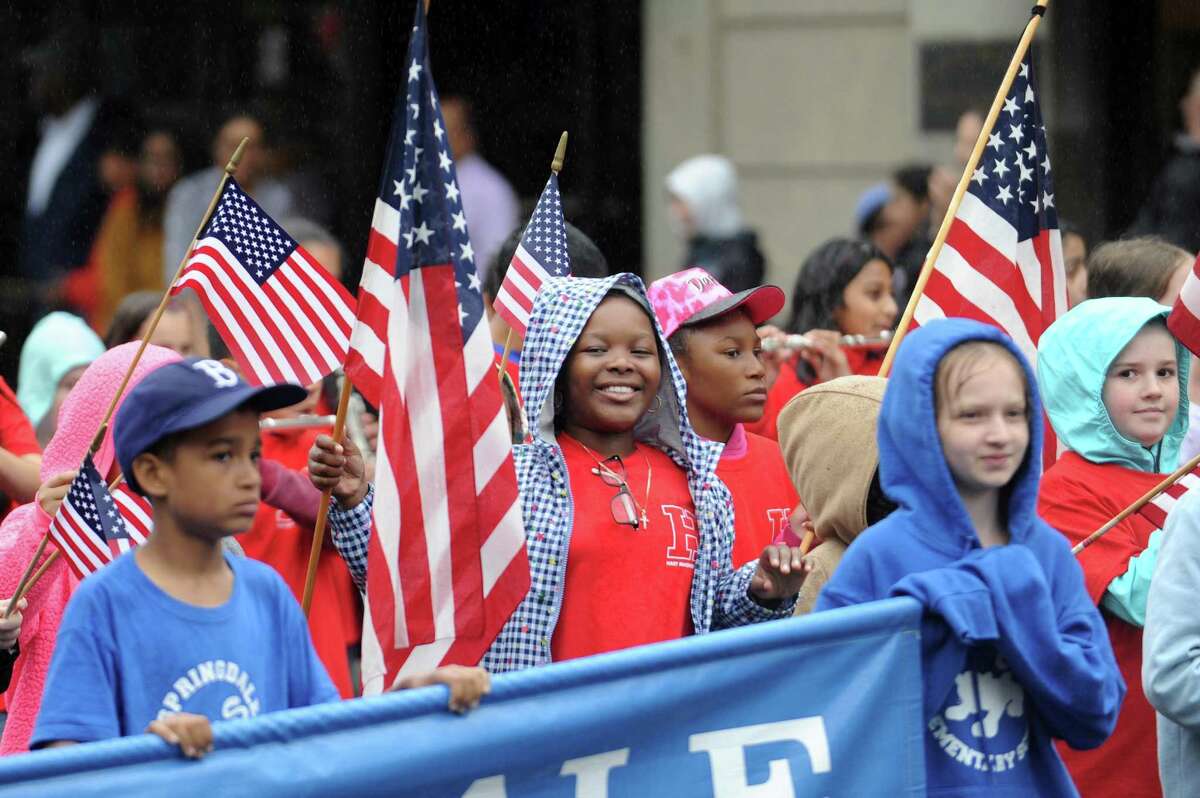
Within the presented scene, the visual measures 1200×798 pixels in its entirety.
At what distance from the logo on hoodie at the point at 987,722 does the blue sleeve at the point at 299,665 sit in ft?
3.97

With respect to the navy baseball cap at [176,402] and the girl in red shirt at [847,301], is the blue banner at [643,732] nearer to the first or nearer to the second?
the navy baseball cap at [176,402]

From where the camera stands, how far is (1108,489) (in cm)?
569

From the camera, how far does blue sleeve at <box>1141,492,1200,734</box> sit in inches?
184

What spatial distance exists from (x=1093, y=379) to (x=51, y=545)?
2.68 meters

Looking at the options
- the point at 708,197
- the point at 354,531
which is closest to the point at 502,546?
the point at 354,531

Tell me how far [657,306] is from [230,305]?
1216 mm

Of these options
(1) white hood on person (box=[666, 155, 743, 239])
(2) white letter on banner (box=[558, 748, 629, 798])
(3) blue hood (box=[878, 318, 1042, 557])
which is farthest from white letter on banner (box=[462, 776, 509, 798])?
(1) white hood on person (box=[666, 155, 743, 239])

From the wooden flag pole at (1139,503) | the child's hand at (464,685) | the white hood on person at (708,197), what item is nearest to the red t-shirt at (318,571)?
the wooden flag pole at (1139,503)

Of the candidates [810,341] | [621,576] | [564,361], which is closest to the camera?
[621,576]

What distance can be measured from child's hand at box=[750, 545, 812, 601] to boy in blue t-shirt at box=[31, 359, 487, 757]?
1.09 metres

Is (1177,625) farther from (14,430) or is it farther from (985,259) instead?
(14,430)

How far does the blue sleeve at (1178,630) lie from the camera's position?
4.68 m

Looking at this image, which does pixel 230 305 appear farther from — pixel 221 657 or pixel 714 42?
pixel 714 42

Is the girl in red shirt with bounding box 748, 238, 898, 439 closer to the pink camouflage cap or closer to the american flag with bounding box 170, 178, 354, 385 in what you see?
the pink camouflage cap
